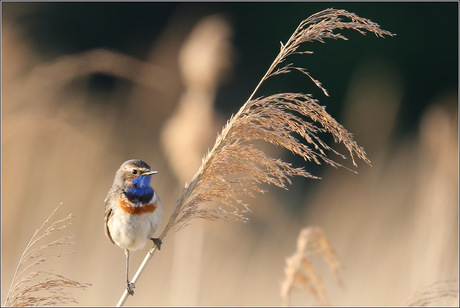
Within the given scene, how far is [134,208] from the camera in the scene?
2.85 meters

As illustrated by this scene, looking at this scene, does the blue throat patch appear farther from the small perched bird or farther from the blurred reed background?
the blurred reed background

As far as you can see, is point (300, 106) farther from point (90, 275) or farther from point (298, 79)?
point (298, 79)

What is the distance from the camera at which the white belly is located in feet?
9.21

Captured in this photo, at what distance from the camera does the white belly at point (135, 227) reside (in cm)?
281

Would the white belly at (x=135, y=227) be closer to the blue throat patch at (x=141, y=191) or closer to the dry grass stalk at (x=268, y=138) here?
the blue throat patch at (x=141, y=191)

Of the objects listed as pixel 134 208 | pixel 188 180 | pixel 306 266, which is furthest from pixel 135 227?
pixel 306 266

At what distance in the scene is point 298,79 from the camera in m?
10.8

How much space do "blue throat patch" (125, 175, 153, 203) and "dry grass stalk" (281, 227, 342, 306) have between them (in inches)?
25.4

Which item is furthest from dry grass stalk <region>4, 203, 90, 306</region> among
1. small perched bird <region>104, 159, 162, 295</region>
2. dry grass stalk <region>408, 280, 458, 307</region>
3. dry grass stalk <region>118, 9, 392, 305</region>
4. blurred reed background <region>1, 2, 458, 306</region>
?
dry grass stalk <region>408, 280, 458, 307</region>

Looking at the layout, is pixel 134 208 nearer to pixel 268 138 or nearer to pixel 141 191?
pixel 141 191

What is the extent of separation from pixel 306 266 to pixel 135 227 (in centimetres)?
71

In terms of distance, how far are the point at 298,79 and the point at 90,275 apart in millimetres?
7283

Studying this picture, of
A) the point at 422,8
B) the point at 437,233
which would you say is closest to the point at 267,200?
the point at 437,233

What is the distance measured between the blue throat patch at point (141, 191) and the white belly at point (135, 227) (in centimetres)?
6
